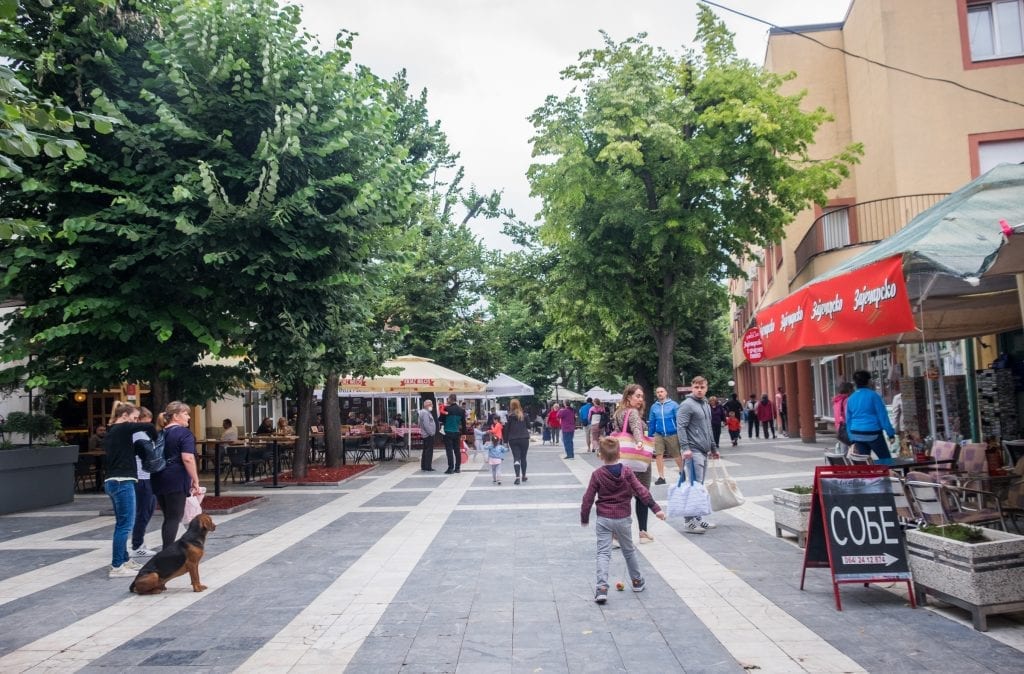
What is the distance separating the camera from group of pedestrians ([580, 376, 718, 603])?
6898mm

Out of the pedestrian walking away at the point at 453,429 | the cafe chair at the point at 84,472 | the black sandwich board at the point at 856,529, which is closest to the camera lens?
the black sandwich board at the point at 856,529

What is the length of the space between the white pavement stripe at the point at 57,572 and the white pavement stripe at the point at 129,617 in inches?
8.9

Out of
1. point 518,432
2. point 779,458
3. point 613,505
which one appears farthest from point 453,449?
point 613,505

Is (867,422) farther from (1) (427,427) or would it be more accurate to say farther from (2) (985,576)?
(1) (427,427)

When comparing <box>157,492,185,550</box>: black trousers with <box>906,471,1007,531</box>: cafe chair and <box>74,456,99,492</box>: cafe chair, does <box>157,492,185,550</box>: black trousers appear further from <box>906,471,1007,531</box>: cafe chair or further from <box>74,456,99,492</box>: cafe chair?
<box>74,456,99,492</box>: cafe chair

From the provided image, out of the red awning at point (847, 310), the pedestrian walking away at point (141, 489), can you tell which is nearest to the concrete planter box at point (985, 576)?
the red awning at point (847, 310)

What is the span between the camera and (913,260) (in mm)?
5098

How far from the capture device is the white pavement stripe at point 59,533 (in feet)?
35.5

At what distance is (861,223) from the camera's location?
2086 cm

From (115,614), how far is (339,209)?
7.43 m

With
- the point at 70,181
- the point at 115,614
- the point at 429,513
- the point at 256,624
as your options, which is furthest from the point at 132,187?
the point at 256,624

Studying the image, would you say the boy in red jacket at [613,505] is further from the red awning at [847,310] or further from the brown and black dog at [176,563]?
the brown and black dog at [176,563]

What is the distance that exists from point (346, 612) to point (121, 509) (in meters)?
3.24

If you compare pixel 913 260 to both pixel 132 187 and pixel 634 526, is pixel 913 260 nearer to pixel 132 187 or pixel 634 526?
pixel 634 526
